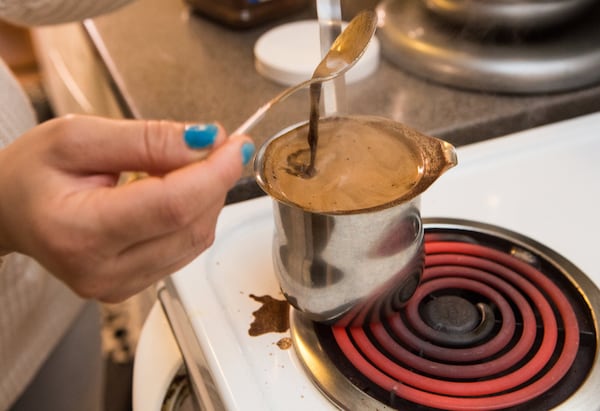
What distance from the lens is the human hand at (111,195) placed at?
0.34m

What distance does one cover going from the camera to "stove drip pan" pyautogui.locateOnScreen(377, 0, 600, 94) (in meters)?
0.72

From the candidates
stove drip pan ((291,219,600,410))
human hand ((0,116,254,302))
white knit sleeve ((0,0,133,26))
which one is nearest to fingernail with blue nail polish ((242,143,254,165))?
human hand ((0,116,254,302))

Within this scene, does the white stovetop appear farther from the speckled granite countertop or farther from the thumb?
the thumb

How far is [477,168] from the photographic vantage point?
24.9 inches

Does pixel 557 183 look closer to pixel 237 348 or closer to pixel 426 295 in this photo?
pixel 426 295

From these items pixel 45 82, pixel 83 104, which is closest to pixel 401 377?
pixel 83 104

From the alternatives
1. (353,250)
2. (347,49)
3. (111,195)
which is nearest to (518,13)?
(347,49)

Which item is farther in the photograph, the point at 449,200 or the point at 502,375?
the point at 449,200

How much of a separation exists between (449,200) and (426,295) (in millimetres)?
134

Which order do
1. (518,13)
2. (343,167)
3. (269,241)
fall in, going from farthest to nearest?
(518,13), (269,241), (343,167)

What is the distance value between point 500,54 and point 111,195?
55 cm

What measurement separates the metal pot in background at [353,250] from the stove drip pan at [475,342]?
0.08ft

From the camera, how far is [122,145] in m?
0.36

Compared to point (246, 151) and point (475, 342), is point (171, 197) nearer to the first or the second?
point (246, 151)
